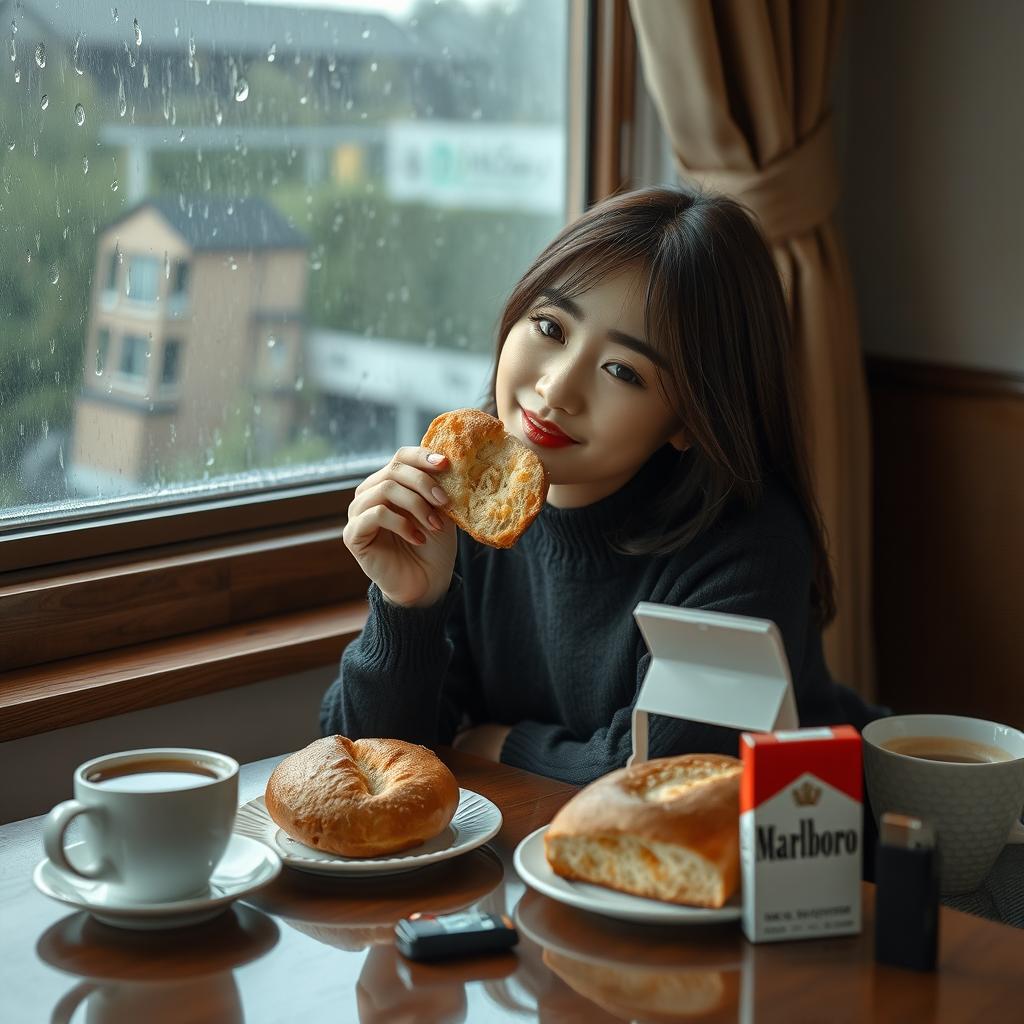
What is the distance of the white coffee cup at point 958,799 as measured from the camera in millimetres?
1173

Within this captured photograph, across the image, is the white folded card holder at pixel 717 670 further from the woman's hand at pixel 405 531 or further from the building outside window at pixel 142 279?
the building outside window at pixel 142 279

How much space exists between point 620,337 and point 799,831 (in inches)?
23.9

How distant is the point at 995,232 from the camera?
7.34 ft

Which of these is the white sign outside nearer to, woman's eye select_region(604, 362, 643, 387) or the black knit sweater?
the black knit sweater

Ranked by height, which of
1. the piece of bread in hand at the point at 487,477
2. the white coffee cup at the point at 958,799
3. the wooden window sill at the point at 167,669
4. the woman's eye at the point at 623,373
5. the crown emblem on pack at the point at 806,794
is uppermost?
the woman's eye at the point at 623,373

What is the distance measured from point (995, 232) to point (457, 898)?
169 centimetres

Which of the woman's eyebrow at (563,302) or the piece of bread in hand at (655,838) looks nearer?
the piece of bread in hand at (655,838)

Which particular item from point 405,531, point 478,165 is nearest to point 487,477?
point 405,531

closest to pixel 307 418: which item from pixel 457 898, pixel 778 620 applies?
Answer: pixel 778 620

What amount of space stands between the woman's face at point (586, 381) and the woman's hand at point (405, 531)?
0.44ft

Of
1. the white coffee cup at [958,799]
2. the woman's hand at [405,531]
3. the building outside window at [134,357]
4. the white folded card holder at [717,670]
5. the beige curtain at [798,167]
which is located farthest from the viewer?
the beige curtain at [798,167]

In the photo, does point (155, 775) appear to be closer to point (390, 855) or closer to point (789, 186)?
point (390, 855)

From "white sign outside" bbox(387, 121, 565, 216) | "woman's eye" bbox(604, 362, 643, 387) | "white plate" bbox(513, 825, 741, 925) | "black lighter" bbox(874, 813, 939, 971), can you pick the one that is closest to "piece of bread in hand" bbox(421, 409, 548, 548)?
"woman's eye" bbox(604, 362, 643, 387)

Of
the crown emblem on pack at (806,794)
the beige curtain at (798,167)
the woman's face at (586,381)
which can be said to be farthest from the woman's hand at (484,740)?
the beige curtain at (798,167)
